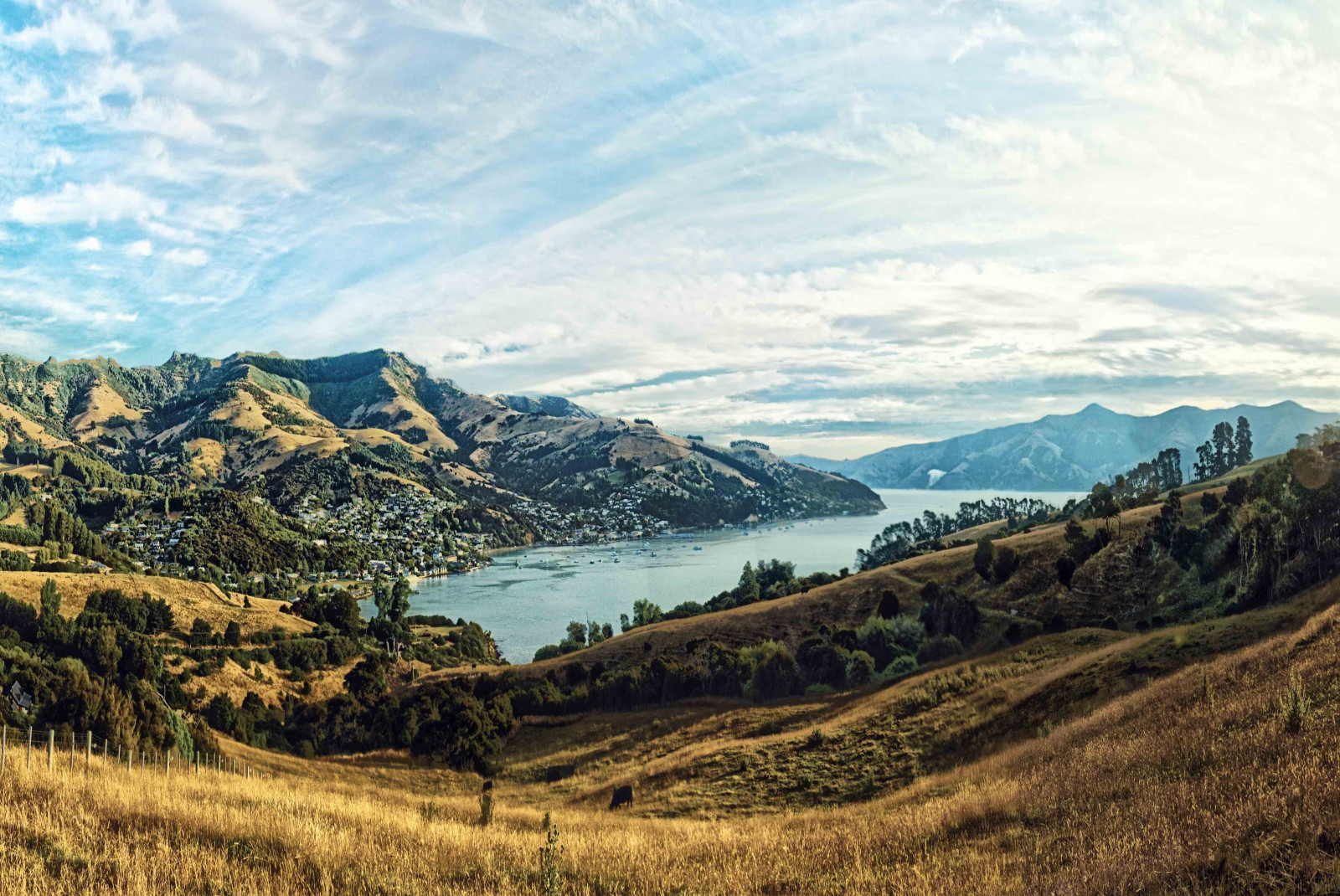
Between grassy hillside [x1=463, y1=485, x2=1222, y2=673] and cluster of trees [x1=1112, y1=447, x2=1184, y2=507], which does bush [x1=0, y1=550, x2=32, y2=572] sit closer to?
grassy hillside [x1=463, y1=485, x2=1222, y2=673]

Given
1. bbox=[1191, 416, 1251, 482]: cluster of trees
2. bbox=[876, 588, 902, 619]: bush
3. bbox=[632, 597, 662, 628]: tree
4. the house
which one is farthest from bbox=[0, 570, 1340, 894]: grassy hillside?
bbox=[1191, 416, 1251, 482]: cluster of trees

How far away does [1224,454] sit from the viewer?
146m

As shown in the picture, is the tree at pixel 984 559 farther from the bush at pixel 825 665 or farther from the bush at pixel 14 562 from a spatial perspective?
the bush at pixel 14 562

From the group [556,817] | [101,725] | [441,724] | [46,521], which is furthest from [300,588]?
[556,817]

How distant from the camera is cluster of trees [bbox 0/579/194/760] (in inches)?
1215

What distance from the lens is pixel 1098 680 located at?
2369 cm

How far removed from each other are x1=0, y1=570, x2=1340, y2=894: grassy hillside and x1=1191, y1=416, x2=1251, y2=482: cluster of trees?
496ft

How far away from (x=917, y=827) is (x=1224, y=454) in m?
175

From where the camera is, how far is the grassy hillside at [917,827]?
8.06 meters

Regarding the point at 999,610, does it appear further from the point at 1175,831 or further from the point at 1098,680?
the point at 1175,831

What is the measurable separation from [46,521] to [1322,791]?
203772mm

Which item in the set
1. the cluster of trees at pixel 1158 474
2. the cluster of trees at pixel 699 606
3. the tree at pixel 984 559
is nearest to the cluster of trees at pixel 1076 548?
the tree at pixel 984 559

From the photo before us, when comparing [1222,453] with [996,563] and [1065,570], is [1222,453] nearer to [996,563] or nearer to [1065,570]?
[996,563]

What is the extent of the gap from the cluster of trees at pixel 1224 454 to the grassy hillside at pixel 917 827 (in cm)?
15114
